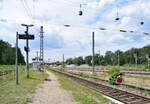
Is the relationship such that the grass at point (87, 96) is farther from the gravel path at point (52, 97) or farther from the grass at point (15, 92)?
the grass at point (15, 92)

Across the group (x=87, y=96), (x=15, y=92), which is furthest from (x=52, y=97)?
(x=15, y=92)

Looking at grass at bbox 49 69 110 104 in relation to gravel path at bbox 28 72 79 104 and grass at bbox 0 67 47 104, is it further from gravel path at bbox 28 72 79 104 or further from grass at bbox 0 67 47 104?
grass at bbox 0 67 47 104

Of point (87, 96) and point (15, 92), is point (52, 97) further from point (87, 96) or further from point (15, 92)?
point (15, 92)

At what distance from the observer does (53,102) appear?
18906 millimetres

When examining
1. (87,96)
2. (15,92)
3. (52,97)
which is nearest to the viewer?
(52,97)

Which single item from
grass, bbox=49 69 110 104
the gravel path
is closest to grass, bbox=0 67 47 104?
the gravel path

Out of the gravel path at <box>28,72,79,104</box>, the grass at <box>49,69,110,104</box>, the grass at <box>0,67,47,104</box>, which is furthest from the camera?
the grass at <box>49,69,110,104</box>

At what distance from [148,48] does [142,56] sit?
11520 millimetres

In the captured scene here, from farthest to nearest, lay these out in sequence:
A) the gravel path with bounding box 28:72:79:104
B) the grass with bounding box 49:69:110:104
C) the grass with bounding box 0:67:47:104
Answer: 1. the grass with bounding box 49:69:110:104
2. the gravel path with bounding box 28:72:79:104
3. the grass with bounding box 0:67:47:104

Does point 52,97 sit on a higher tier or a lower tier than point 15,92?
lower

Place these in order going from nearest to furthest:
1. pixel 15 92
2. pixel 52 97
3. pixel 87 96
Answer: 1. pixel 52 97
2. pixel 87 96
3. pixel 15 92

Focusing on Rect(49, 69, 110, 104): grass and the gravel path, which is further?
Rect(49, 69, 110, 104): grass

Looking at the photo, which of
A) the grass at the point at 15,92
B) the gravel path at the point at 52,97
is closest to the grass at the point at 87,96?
the gravel path at the point at 52,97

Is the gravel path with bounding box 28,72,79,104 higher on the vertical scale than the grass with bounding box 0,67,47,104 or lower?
lower
